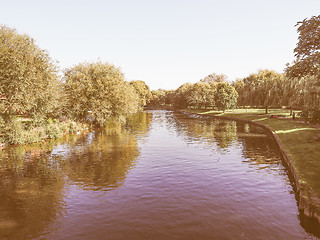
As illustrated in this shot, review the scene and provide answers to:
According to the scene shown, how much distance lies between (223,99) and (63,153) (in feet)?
240

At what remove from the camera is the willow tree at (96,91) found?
53.2 m

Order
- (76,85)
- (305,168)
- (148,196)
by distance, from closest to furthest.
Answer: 1. (148,196)
2. (305,168)
3. (76,85)

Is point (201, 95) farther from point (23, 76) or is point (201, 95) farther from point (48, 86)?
point (23, 76)

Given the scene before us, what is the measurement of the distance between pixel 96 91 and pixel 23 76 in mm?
18119

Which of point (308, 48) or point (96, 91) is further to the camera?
point (96, 91)

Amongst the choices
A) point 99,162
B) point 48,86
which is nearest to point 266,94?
point 48,86

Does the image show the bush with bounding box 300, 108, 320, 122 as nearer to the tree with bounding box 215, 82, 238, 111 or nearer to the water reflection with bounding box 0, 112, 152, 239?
the water reflection with bounding box 0, 112, 152, 239

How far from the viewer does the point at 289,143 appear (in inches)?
1257

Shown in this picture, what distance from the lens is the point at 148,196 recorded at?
17.7m

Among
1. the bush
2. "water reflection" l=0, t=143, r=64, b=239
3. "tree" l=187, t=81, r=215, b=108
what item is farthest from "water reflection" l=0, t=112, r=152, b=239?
"tree" l=187, t=81, r=215, b=108

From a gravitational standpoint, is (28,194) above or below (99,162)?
below

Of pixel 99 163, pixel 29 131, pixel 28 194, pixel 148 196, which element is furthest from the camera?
pixel 29 131

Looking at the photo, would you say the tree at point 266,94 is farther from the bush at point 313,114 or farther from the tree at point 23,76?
the tree at point 23,76

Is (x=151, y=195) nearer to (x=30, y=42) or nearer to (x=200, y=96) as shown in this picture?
(x=30, y=42)
